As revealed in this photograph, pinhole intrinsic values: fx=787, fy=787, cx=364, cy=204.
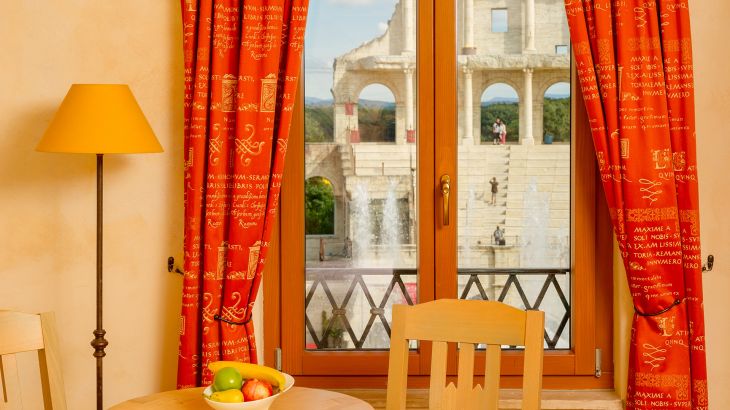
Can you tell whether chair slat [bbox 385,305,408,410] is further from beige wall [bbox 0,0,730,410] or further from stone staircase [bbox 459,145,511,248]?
beige wall [bbox 0,0,730,410]

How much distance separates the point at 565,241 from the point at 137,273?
65.3 inches

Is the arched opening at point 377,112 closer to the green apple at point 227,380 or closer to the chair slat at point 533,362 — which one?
the chair slat at point 533,362

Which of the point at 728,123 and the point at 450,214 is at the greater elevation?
the point at 728,123

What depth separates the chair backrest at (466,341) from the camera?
2.12 m

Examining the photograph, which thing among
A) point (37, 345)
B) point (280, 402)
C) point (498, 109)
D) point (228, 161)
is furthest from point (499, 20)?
point (37, 345)

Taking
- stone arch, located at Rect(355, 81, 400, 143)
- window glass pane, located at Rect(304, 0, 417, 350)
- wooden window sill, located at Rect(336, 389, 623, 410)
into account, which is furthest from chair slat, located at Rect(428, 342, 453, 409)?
stone arch, located at Rect(355, 81, 400, 143)

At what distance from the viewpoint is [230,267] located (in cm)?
282

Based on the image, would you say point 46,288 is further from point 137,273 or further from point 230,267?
point 230,267

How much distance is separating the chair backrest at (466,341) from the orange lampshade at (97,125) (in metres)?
1.03

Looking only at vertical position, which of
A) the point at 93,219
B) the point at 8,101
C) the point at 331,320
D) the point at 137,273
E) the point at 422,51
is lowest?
the point at 331,320

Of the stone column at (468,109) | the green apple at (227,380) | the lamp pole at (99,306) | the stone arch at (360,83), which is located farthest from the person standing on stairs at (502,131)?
the green apple at (227,380)

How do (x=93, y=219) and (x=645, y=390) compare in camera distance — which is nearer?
(x=645, y=390)

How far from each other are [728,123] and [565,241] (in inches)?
29.1

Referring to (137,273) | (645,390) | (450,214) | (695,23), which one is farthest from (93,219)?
(695,23)
